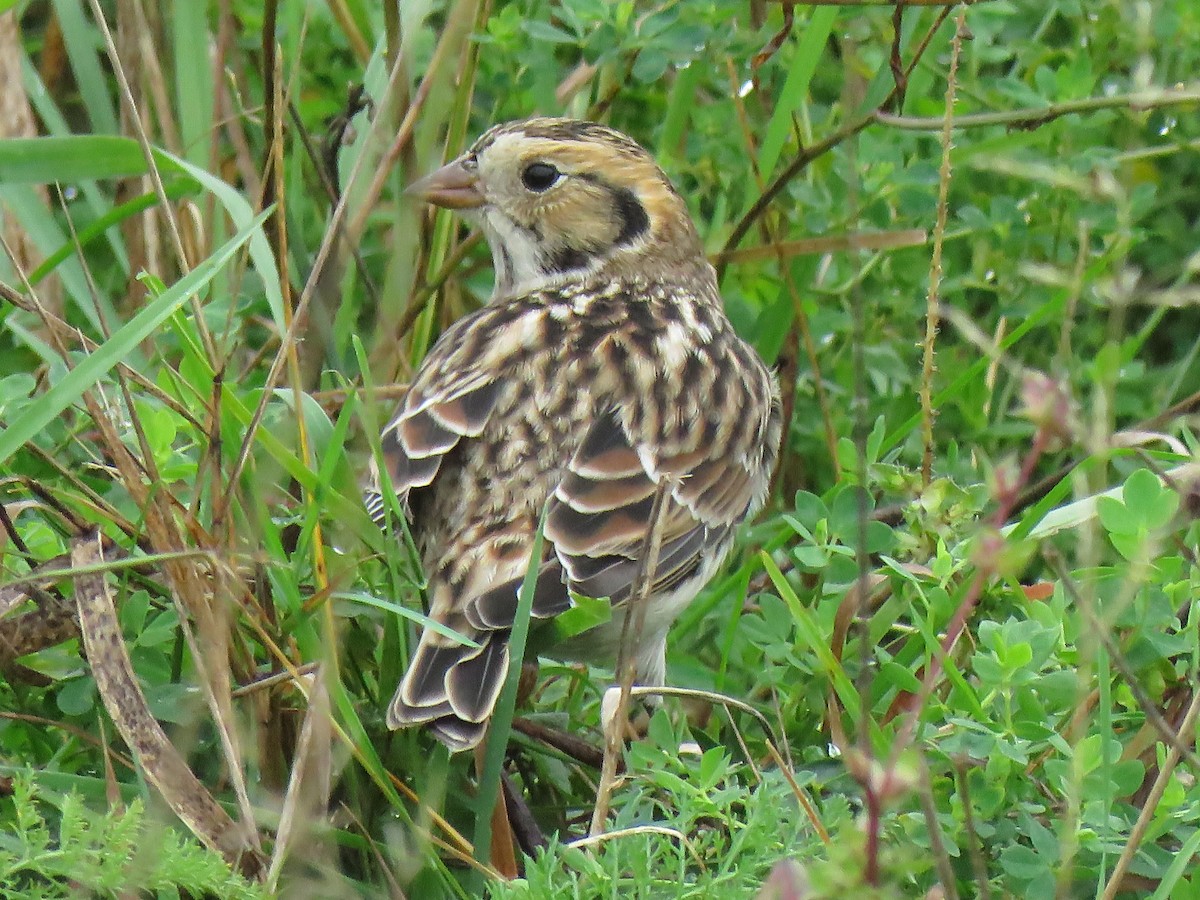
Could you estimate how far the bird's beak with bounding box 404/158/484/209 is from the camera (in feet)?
12.4

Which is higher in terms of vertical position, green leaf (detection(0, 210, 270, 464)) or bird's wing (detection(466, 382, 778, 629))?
green leaf (detection(0, 210, 270, 464))

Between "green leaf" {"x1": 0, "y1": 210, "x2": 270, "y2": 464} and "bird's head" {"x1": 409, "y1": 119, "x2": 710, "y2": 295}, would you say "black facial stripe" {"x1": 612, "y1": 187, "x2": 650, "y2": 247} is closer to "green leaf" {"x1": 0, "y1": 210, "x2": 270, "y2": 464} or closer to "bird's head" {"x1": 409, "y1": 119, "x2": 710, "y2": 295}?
"bird's head" {"x1": 409, "y1": 119, "x2": 710, "y2": 295}

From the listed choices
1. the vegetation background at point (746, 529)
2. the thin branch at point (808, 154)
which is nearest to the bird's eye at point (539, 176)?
the vegetation background at point (746, 529)

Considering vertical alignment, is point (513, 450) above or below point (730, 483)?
above

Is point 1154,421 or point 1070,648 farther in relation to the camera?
Answer: point 1154,421

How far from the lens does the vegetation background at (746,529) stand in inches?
93.6

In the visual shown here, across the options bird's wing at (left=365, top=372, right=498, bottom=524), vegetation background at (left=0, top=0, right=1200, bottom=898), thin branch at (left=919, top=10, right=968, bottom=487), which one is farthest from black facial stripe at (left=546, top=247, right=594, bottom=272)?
thin branch at (left=919, top=10, right=968, bottom=487)

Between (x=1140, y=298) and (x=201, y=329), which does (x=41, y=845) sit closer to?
(x=201, y=329)

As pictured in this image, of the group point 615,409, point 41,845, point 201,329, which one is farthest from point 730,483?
point 41,845

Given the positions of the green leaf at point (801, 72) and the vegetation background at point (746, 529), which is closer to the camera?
the vegetation background at point (746, 529)

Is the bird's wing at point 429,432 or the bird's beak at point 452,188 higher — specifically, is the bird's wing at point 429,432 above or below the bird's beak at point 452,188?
below

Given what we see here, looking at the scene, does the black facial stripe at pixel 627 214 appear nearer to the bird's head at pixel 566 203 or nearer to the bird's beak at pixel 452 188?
the bird's head at pixel 566 203

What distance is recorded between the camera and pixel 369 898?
2568mm

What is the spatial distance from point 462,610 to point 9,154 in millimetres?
1151
